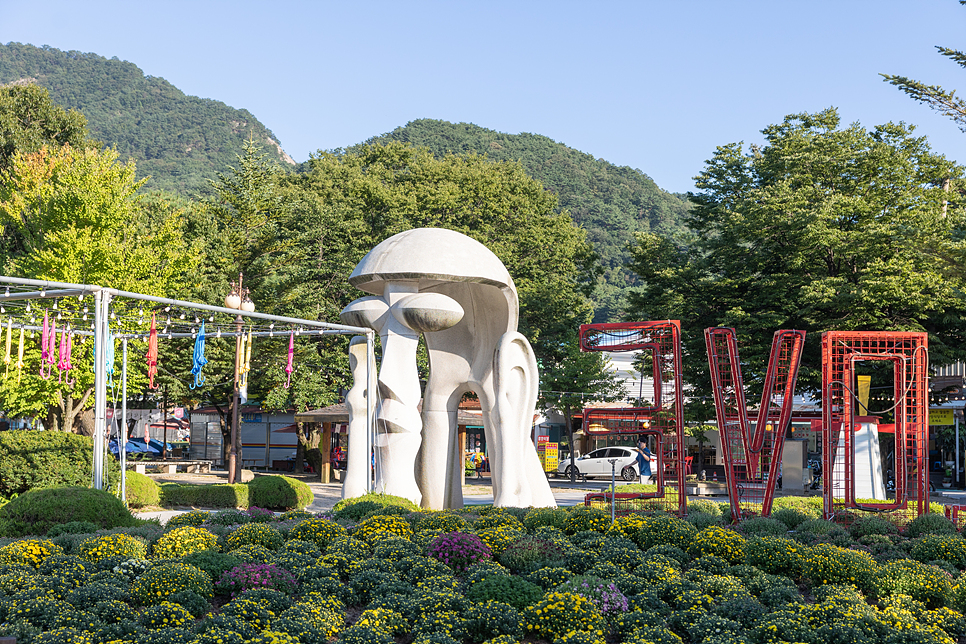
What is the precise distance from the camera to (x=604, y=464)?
123 feet

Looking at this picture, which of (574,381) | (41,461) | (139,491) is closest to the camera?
(41,461)

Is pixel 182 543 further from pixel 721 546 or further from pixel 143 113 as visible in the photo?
pixel 143 113

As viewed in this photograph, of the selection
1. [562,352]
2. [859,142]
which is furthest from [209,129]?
[859,142]

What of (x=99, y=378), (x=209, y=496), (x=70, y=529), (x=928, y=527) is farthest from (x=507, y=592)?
(x=209, y=496)

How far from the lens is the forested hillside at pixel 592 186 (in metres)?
72.8

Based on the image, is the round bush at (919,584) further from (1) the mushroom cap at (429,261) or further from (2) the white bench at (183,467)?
(2) the white bench at (183,467)

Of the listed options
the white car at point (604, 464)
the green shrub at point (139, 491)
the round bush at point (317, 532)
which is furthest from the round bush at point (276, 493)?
the white car at point (604, 464)

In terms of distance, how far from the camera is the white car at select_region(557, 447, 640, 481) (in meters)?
36.4

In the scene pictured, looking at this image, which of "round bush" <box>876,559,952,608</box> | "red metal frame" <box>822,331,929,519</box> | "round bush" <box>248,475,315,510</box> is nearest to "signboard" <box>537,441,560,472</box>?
"round bush" <box>248,475,315,510</box>

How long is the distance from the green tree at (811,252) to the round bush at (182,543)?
1942cm

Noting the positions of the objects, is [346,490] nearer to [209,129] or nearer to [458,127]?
[458,127]

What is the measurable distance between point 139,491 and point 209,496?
1828 millimetres

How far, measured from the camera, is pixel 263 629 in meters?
8.21

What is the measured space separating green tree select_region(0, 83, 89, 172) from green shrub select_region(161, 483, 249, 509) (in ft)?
61.3
